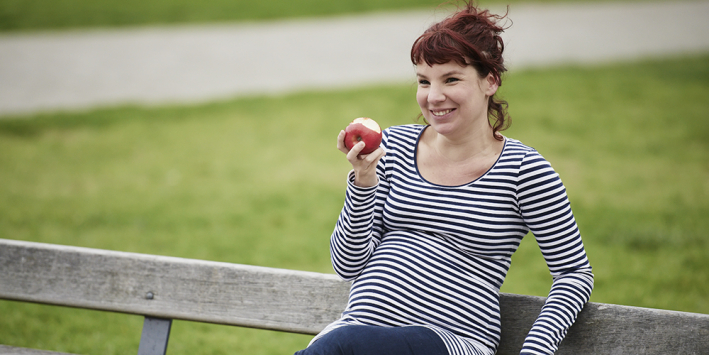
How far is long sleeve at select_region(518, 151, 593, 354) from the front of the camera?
1.96 metres

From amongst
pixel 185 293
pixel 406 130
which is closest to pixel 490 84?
pixel 406 130

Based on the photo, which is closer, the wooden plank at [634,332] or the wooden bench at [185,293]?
the wooden plank at [634,332]

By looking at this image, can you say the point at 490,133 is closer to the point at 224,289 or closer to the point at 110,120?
the point at 224,289

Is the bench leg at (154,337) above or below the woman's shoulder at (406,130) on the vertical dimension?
below

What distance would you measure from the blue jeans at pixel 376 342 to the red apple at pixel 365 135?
1.71 ft

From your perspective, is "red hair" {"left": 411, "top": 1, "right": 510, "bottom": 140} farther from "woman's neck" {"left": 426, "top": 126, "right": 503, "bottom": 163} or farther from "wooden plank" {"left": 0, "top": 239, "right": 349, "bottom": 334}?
"wooden plank" {"left": 0, "top": 239, "right": 349, "bottom": 334}

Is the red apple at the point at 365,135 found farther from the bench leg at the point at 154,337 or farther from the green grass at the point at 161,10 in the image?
the green grass at the point at 161,10

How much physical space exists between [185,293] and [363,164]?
965 mm

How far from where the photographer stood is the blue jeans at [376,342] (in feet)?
6.01

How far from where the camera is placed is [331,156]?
819 centimetres

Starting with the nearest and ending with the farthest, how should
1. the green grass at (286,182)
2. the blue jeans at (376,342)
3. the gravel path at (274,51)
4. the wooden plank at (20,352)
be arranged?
the blue jeans at (376,342)
the wooden plank at (20,352)
the green grass at (286,182)
the gravel path at (274,51)

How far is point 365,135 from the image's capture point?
200 centimetres

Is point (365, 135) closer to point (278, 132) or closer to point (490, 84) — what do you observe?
point (490, 84)

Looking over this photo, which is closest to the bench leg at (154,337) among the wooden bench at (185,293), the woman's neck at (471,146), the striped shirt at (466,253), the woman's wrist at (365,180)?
the wooden bench at (185,293)
